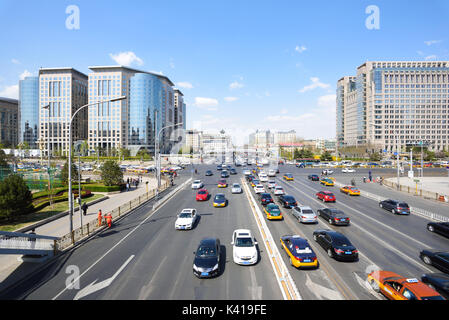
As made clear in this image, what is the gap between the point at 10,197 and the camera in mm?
21797

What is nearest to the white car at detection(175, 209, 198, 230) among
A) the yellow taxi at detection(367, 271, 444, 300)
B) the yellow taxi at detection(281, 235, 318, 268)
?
the yellow taxi at detection(281, 235, 318, 268)

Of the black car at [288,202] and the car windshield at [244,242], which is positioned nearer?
the car windshield at [244,242]

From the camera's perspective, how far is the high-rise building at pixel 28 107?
5699 inches

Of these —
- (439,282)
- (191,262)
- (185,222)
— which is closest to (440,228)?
(439,282)

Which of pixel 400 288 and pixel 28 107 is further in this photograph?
pixel 28 107

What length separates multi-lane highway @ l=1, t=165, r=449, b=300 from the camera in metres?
11.1

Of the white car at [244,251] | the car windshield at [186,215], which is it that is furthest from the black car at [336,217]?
the car windshield at [186,215]

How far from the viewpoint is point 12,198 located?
71.8 feet

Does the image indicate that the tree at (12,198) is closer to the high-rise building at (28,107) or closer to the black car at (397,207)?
the black car at (397,207)

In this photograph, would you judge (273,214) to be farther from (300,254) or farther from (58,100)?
(58,100)

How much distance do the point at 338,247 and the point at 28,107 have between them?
18188 centimetres

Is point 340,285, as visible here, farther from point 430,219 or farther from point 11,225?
point 11,225

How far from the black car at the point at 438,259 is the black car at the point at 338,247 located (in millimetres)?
3730
